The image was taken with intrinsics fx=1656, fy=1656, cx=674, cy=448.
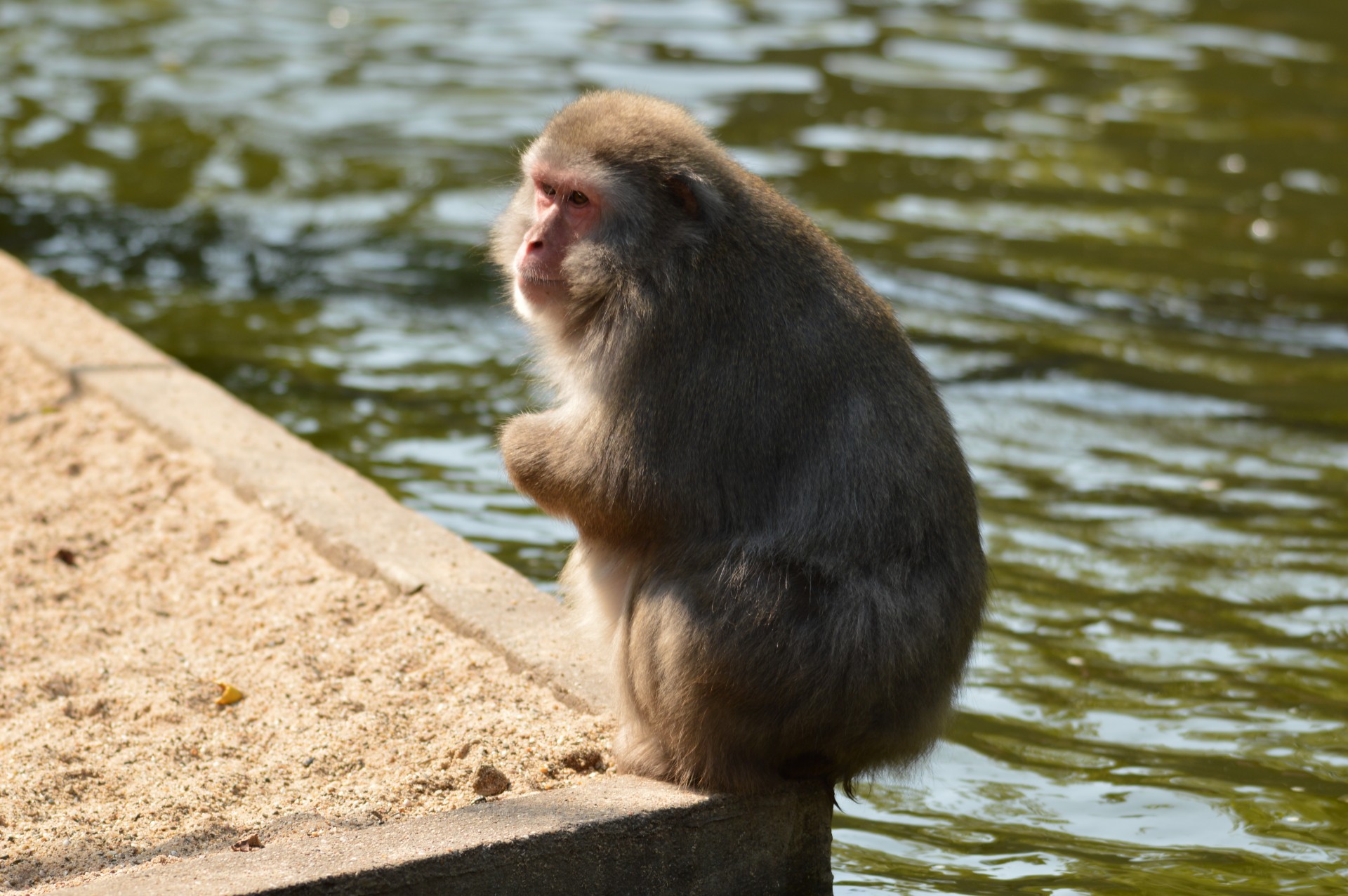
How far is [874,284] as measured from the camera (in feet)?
28.5

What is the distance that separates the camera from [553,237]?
12.5 feet

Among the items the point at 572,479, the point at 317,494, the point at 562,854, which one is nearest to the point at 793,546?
the point at 572,479

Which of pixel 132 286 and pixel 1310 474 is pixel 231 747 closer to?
pixel 1310 474

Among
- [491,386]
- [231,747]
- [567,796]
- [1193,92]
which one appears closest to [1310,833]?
[567,796]

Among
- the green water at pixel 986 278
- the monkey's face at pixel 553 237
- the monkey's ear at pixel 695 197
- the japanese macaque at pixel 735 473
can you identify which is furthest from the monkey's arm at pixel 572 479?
the green water at pixel 986 278

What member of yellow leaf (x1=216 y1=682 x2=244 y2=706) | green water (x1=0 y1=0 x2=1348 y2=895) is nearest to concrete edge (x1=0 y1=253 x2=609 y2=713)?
yellow leaf (x1=216 y1=682 x2=244 y2=706)

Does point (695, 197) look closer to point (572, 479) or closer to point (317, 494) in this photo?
point (572, 479)

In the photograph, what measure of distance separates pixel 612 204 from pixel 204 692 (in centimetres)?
168

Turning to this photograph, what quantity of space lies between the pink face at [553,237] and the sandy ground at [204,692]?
1072 millimetres

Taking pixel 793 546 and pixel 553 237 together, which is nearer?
pixel 793 546

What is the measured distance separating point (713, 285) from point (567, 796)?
1156mm

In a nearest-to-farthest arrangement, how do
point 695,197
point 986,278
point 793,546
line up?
point 793,546 < point 695,197 < point 986,278

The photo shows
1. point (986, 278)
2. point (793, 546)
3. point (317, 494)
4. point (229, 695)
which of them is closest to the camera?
point (793, 546)

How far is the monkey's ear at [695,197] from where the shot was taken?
146 inches
